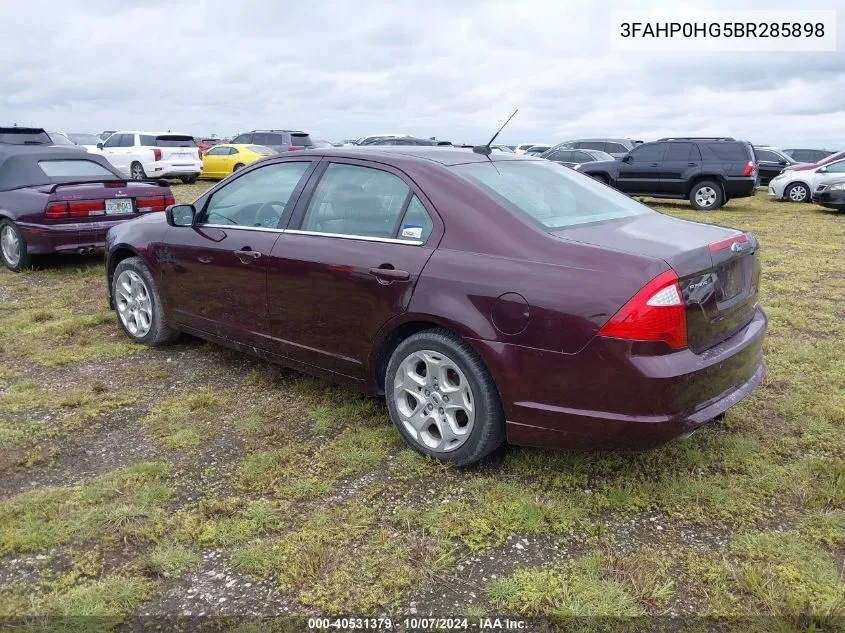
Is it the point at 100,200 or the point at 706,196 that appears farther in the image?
the point at 706,196

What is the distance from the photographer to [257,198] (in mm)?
4293

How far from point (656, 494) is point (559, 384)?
76 centimetres

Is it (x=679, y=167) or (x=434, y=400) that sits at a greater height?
(x=679, y=167)

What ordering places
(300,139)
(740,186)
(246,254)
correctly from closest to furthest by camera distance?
A: (246,254) < (740,186) < (300,139)

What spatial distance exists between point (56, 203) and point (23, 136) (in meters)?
7.96

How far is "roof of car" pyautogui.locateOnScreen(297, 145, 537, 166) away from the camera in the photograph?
3.68 m

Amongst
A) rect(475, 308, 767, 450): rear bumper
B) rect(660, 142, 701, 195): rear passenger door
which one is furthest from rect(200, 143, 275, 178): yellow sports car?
rect(475, 308, 767, 450): rear bumper

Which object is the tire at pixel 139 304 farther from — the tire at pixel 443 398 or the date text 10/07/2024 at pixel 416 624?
the date text 10/07/2024 at pixel 416 624

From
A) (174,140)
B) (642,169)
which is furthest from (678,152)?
(174,140)

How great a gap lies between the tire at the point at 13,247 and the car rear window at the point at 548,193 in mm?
6179

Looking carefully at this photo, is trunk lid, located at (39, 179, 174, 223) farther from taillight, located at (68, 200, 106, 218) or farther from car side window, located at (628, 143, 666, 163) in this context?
car side window, located at (628, 143, 666, 163)

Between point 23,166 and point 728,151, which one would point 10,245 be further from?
point 728,151

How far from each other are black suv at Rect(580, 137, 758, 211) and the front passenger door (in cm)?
1364

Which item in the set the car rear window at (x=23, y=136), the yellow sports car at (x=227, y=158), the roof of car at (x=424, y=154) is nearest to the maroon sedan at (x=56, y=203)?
the roof of car at (x=424, y=154)
